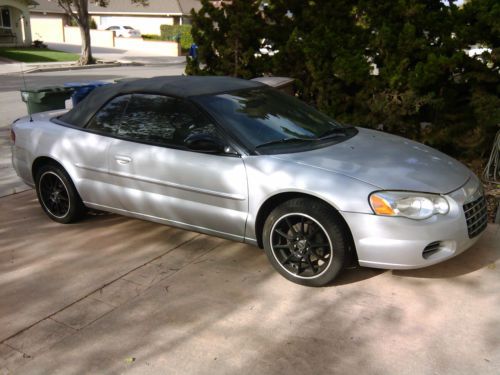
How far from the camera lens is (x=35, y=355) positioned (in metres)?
3.28

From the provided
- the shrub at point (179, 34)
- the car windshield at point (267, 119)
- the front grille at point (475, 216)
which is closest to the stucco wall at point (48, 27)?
the shrub at point (179, 34)

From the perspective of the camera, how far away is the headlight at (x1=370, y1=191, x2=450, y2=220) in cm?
368

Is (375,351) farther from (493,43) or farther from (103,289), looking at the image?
(493,43)

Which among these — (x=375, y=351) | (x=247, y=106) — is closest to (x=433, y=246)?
(x=375, y=351)

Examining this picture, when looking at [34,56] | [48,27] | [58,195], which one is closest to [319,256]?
[58,195]

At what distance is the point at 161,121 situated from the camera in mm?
4676

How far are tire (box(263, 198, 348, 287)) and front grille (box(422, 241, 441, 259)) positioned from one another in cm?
55

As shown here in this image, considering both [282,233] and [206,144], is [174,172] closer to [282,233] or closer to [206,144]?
[206,144]

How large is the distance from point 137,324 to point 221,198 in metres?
1.18

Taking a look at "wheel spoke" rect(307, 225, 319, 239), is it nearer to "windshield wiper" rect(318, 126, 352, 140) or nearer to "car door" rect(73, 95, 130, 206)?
"windshield wiper" rect(318, 126, 352, 140)

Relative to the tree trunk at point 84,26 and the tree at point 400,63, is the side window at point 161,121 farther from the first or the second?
the tree trunk at point 84,26

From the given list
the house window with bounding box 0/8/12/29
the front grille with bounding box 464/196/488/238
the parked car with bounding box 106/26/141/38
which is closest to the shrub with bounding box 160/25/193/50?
the parked car with bounding box 106/26/141/38

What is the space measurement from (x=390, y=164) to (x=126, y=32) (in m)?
50.6

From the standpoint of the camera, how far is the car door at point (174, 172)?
4234 millimetres
